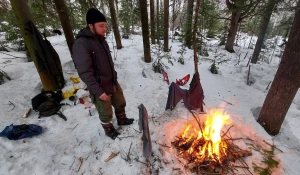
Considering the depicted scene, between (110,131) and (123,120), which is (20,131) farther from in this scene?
(123,120)

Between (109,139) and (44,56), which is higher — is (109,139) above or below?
below

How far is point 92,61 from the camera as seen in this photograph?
8.96 feet

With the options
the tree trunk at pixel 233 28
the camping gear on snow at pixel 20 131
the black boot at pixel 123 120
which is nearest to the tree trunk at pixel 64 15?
the camping gear on snow at pixel 20 131

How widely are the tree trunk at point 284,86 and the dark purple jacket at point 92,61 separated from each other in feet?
11.7

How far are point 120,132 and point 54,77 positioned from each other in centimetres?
297

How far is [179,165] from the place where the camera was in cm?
283

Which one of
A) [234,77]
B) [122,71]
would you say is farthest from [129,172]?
[234,77]

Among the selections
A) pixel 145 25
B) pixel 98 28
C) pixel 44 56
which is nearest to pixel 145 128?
pixel 98 28

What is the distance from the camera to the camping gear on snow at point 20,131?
3.35 meters

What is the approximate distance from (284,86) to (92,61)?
3.96 meters

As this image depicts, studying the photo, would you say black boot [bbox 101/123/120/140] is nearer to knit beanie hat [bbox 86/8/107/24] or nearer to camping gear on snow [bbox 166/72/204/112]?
camping gear on snow [bbox 166/72/204/112]

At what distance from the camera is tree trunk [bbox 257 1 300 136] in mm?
3244

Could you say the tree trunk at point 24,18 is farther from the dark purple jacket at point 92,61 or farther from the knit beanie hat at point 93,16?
the knit beanie hat at point 93,16

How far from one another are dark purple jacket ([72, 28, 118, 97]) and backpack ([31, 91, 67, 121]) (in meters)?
1.94
